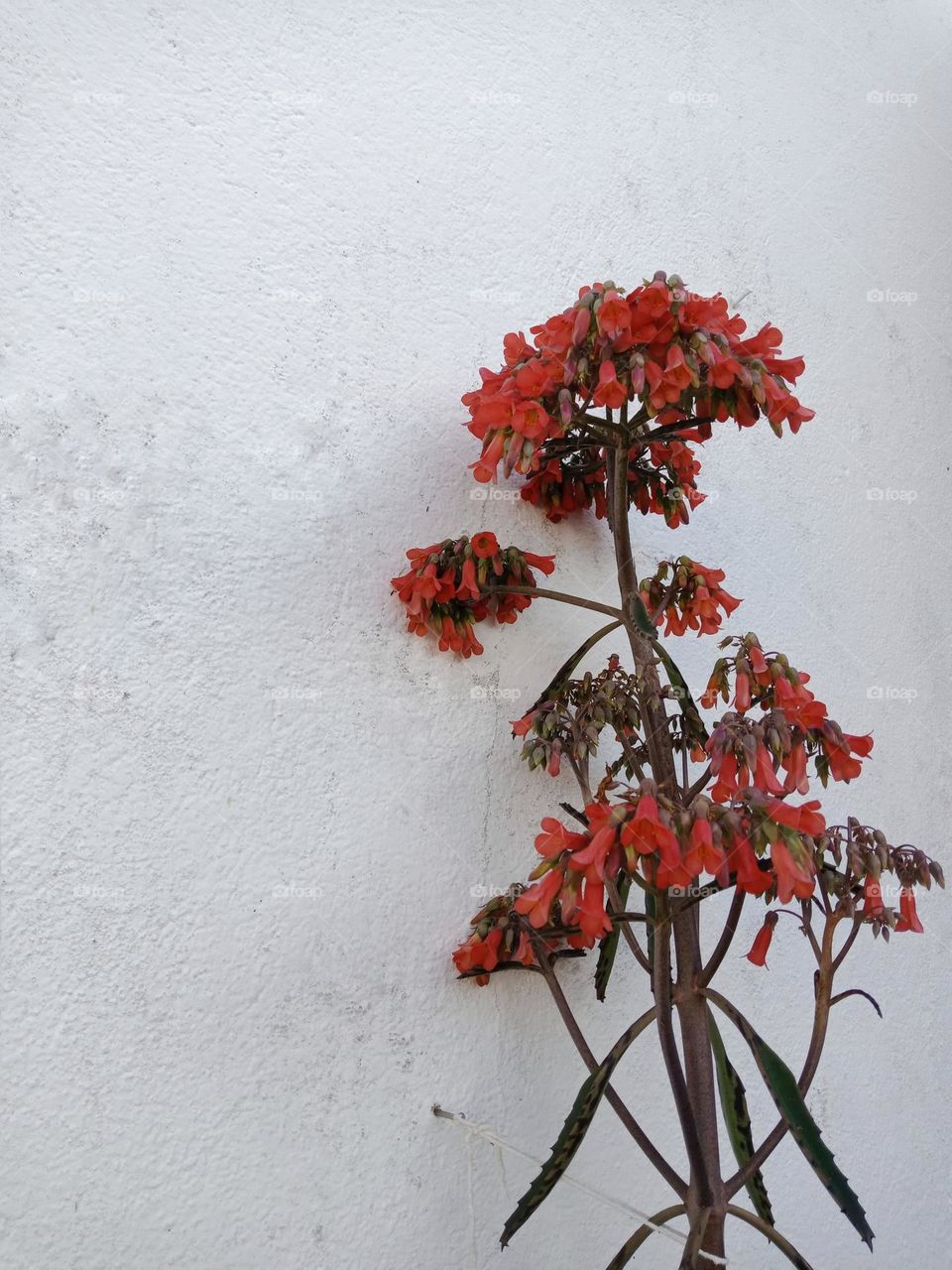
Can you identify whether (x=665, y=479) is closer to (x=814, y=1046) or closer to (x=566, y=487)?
(x=566, y=487)

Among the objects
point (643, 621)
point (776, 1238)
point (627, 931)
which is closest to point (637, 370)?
point (643, 621)

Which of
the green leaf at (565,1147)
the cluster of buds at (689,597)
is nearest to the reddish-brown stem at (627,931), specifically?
the green leaf at (565,1147)

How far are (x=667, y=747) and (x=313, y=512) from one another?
51 cm

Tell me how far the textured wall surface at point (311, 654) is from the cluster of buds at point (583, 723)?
18cm

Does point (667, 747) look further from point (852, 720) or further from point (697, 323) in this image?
point (852, 720)

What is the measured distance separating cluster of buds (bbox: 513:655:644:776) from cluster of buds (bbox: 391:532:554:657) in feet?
0.47

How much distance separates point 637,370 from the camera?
108cm

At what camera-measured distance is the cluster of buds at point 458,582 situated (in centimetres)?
126

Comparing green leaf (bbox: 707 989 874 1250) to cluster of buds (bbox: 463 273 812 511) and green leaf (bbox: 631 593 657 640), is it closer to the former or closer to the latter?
green leaf (bbox: 631 593 657 640)

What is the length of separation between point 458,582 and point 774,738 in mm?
426

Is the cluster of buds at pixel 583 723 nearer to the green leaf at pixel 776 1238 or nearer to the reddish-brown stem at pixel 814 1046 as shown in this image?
the reddish-brown stem at pixel 814 1046

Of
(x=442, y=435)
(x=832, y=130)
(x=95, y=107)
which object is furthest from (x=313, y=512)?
(x=832, y=130)

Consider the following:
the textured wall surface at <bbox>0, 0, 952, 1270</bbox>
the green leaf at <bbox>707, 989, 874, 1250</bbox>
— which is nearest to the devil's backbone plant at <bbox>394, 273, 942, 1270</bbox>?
the green leaf at <bbox>707, 989, 874, 1250</bbox>

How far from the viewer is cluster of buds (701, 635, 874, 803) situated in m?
1.03
